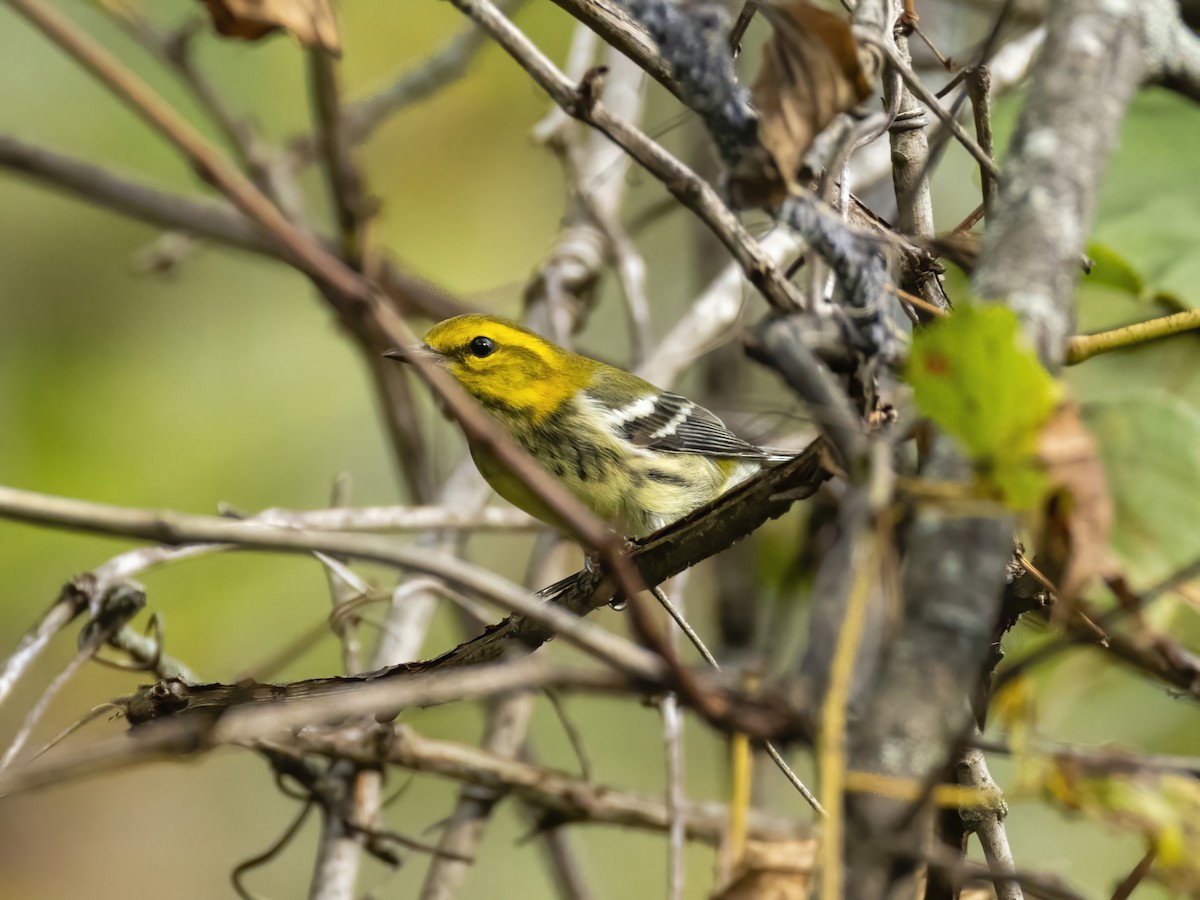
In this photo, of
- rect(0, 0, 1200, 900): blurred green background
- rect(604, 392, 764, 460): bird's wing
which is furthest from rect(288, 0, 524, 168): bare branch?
rect(604, 392, 764, 460): bird's wing

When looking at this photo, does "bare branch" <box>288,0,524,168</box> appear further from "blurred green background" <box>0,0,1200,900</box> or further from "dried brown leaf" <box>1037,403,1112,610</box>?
"dried brown leaf" <box>1037,403,1112,610</box>

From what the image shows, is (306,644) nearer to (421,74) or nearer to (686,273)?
(421,74)

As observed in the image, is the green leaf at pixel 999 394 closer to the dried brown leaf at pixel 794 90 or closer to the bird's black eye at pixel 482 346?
the dried brown leaf at pixel 794 90

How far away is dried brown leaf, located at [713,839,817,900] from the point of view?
3.18 ft

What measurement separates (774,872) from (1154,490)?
1.79ft

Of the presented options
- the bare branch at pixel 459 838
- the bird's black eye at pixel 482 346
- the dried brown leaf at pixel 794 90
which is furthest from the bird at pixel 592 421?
the dried brown leaf at pixel 794 90

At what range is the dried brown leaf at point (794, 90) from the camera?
1086 millimetres

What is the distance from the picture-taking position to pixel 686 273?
548 cm

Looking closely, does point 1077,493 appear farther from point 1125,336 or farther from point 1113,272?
point 1113,272

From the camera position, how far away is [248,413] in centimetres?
500

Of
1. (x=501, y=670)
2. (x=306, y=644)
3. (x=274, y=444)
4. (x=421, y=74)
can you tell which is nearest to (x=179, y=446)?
(x=274, y=444)

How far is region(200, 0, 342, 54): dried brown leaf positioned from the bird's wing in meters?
2.02

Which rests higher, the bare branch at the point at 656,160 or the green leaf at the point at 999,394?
the bare branch at the point at 656,160

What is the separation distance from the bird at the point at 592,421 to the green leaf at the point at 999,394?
8.00 feet
